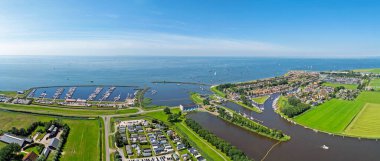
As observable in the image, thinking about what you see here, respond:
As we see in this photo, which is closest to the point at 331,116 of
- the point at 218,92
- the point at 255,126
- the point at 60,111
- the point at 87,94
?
the point at 255,126

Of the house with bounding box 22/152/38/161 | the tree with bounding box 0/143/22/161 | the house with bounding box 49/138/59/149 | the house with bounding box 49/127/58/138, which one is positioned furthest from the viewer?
the house with bounding box 49/127/58/138

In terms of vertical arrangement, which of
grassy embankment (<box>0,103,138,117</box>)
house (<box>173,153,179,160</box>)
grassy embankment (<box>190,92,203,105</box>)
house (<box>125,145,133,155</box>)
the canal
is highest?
grassy embankment (<box>0,103,138,117</box>)

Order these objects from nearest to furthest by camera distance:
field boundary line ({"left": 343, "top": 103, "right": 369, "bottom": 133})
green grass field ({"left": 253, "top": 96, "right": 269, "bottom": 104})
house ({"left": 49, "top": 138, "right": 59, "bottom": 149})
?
house ({"left": 49, "top": 138, "right": 59, "bottom": 149}) < field boundary line ({"left": 343, "top": 103, "right": 369, "bottom": 133}) < green grass field ({"left": 253, "top": 96, "right": 269, "bottom": 104})

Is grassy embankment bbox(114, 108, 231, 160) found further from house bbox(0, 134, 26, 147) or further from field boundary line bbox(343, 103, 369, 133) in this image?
field boundary line bbox(343, 103, 369, 133)

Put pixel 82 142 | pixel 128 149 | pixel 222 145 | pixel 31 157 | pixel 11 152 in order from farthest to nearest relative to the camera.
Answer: pixel 82 142 → pixel 128 149 → pixel 222 145 → pixel 11 152 → pixel 31 157

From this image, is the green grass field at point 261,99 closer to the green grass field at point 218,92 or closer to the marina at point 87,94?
the green grass field at point 218,92

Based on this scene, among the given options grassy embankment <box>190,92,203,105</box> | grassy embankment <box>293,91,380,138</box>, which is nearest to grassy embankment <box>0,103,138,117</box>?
grassy embankment <box>190,92,203,105</box>

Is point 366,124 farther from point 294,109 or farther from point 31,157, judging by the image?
point 31,157

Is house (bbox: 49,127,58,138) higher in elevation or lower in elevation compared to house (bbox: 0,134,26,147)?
lower
